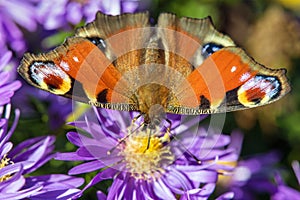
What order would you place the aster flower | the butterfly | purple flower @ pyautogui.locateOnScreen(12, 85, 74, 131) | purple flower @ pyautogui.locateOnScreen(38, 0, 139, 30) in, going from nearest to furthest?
1. the butterfly
2. purple flower @ pyautogui.locateOnScreen(12, 85, 74, 131)
3. purple flower @ pyautogui.locateOnScreen(38, 0, 139, 30)
4. the aster flower

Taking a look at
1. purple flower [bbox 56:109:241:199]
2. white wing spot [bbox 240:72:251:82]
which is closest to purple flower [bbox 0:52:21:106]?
purple flower [bbox 56:109:241:199]

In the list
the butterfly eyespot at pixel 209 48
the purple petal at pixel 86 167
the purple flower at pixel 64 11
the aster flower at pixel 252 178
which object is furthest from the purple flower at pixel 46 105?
the aster flower at pixel 252 178

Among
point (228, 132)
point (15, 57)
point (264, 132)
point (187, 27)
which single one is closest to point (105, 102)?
point (187, 27)

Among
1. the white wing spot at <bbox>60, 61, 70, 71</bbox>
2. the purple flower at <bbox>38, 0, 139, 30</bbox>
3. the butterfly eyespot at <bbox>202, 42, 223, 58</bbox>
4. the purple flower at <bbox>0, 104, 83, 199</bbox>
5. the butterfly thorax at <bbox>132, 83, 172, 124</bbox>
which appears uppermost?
the purple flower at <bbox>38, 0, 139, 30</bbox>

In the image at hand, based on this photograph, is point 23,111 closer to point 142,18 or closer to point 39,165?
point 39,165

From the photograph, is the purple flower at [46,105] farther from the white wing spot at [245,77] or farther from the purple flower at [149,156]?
the white wing spot at [245,77]

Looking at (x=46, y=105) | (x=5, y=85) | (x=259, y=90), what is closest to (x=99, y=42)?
(x=5, y=85)

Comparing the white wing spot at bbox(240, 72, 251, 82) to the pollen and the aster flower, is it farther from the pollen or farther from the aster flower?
the aster flower
